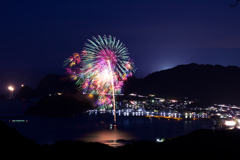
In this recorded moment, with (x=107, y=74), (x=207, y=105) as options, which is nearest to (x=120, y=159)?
(x=107, y=74)

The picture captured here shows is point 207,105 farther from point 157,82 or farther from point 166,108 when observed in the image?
point 157,82

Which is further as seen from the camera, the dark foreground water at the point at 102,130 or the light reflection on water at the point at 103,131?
the light reflection on water at the point at 103,131

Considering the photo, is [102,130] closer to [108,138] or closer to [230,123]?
[108,138]

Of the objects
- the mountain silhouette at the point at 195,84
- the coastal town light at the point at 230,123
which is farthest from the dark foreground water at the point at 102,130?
the mountain silhouette at the point at 195,84

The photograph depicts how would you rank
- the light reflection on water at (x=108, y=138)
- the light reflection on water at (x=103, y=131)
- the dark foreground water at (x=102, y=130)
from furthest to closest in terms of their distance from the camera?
1. the light reflection on water at (x=103, y=131)
2. the dark foreground water at (x=102, y=130)
3. the light reflection on water at (x=108, y=138)

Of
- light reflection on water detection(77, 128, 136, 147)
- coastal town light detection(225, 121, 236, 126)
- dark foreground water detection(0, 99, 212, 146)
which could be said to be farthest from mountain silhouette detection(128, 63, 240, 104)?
light reflection on water detection(77, 128, 136, 147)

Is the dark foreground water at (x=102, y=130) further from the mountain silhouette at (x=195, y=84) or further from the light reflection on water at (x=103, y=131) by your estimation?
the mountain silhouette at (x=195, y=84)

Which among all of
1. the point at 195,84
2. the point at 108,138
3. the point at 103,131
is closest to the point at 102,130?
the point at 103,131

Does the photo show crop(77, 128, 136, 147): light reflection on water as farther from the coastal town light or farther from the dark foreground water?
the coastal town light

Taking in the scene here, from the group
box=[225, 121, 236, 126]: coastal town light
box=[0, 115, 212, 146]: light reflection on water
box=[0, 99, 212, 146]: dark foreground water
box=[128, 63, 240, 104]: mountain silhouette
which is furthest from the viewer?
box=[128, 63, 240, 104]: mountain silhouette

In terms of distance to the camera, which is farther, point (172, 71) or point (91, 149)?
point (172, 71)

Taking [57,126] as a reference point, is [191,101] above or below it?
→ above
